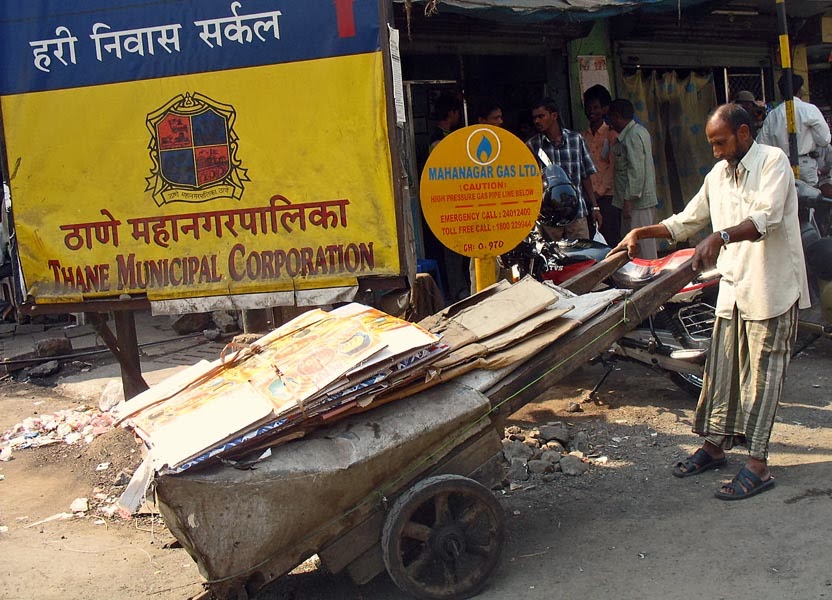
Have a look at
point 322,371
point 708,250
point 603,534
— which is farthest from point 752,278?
point 322,371

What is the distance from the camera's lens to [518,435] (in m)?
4.92

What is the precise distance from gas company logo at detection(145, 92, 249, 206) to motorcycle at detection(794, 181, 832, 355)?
13.2 feet

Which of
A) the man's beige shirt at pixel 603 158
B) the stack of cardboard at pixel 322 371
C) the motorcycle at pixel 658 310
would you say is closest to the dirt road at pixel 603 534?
the motorcycle at pixel 658 310

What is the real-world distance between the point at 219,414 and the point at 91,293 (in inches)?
93.4

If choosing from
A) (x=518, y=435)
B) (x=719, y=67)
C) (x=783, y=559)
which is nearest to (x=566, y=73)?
(x=719, y=67)

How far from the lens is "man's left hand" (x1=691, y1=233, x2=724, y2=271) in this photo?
11.6 ft

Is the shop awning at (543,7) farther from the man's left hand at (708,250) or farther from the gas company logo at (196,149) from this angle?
the man's left hand at (708,250)

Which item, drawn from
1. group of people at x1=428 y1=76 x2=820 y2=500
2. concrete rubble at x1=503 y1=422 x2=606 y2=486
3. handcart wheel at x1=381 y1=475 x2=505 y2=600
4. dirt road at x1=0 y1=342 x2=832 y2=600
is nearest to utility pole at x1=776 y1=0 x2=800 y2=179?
dirt road at x1=0 y1=342 x2=832 y2=600

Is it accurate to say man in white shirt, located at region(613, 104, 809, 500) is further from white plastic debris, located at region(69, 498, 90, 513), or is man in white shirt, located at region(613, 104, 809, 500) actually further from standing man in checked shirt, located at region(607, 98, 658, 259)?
standing man in checked shirt, located at region(607, 98, 658, 259)

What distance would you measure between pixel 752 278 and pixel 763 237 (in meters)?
0.25

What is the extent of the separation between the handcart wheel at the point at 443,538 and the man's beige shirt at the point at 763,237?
5.44 feet

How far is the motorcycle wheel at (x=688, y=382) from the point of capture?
534cm

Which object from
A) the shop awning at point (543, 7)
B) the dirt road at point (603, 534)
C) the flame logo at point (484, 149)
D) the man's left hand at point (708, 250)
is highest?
the shop awning at point (543, 7)

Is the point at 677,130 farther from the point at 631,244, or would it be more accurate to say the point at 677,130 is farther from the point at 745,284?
the point at 745,284
